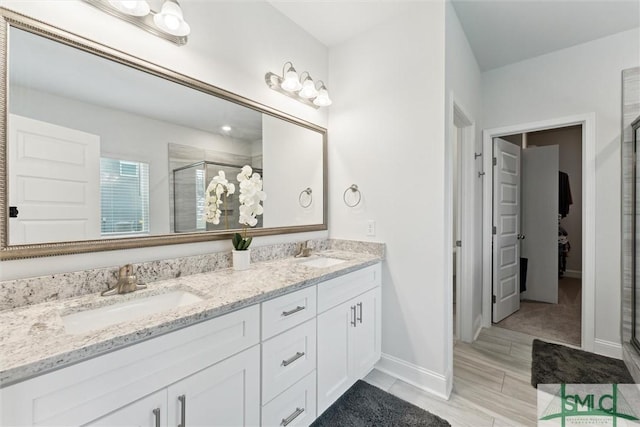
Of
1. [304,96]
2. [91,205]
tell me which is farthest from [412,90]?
[91,205]

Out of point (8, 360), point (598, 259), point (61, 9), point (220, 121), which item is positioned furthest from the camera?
point (598, 259)

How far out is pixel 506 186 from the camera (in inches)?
124

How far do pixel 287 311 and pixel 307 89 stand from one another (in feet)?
5.37

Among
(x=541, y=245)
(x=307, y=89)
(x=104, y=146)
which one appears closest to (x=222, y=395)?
(x=104, y=146)

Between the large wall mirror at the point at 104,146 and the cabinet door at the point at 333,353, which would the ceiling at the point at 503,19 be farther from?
the cabinet door at the point at 333,353

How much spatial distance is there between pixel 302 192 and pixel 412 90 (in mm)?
1124

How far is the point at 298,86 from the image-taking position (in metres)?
2.05

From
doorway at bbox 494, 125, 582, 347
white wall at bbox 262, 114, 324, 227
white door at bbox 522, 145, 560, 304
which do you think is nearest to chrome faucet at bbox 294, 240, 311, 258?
white wall at bbox 262, 114, 324, 227

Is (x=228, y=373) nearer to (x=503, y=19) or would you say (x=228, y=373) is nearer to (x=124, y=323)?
(x=124, y=323)

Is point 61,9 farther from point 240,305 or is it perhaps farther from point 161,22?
point 240,305

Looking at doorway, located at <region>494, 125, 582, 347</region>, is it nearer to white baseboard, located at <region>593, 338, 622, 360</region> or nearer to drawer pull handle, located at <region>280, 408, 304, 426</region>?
white baseboard, located at <region>593, 338, 622, 360</region>

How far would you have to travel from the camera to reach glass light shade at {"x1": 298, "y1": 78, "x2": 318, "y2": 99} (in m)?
2.12

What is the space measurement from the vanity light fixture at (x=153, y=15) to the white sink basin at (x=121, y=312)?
1.29 meters

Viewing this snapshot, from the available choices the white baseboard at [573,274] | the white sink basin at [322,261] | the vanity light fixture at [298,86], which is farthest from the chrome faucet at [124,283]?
the white baseboard at [573,274]
